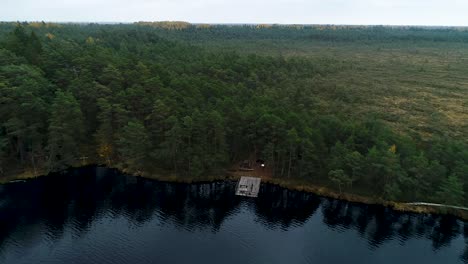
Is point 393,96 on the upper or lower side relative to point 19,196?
upper

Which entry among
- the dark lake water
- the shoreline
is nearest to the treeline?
the shoreline

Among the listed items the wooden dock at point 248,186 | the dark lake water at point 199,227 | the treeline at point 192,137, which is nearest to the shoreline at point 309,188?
the dark lake water at point 199,227

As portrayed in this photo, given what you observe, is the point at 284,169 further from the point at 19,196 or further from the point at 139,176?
the point at 19,196

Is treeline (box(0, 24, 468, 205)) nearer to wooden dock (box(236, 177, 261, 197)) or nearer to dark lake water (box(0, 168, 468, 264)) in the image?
dark lake water (box(0, 168, 468, 264))

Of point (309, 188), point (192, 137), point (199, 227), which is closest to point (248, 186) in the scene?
point (309, 188)

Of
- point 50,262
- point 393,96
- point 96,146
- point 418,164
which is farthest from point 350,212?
point 393,96

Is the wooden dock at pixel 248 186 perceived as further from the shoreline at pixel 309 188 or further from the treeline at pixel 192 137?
the treeline at pixel 192 137
